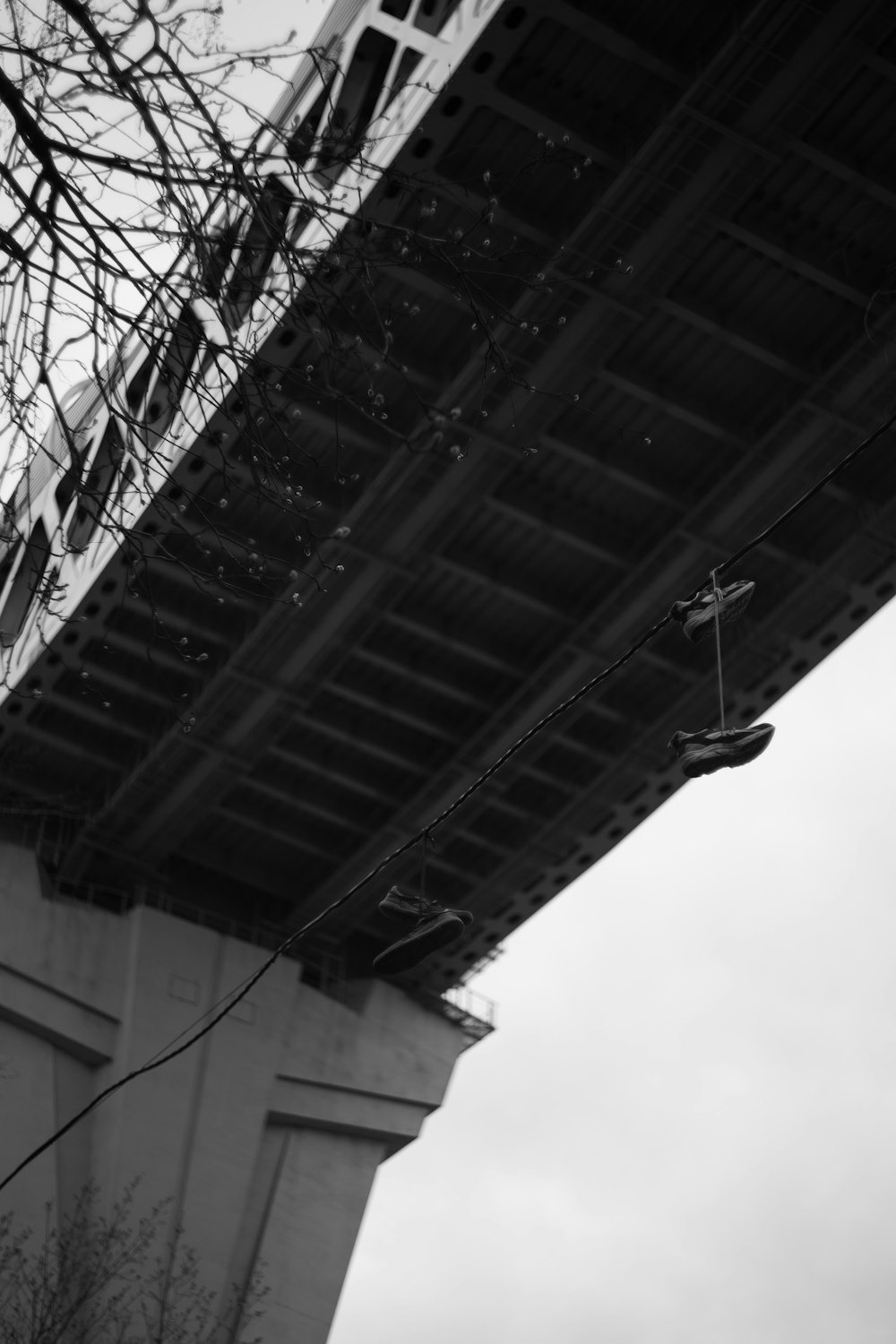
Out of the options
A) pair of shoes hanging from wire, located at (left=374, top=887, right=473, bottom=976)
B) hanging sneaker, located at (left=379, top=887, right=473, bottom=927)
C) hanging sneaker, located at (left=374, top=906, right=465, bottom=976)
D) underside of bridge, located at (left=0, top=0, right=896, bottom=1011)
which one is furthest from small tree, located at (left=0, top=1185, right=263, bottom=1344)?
hanging sneaker, located at (left=374, top=906, right=465, bottom=976)

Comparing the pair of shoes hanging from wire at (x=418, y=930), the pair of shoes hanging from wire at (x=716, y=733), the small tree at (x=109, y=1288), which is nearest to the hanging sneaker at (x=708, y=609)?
the pair of shoes hanging from wire at (x=716, y=733)

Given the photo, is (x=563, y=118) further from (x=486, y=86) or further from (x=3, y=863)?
(x=3, y=863)

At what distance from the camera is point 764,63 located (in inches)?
766

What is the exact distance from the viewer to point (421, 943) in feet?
39.3

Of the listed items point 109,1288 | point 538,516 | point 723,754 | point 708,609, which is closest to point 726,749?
point 723,754

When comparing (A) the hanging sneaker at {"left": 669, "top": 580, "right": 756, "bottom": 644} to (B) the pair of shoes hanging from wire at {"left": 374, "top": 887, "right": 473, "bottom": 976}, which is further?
(B) the pair of shoes hanging from wire at {"left": 374, "top": 887, "right": 473, "bottom": 976}

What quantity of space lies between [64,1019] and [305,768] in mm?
6168

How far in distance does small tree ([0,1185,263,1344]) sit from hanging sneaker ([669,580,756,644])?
18.9m

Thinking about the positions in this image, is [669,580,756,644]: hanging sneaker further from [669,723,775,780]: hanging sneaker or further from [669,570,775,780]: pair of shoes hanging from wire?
[669,723,775,780]: hanging sneaker

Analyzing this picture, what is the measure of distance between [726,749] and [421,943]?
8.99ft

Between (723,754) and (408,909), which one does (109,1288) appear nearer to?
(408,909)

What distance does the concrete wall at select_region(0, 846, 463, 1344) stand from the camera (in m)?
29.2

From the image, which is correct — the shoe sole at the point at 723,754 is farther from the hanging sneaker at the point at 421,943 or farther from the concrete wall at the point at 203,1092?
Result: the concrete wall at the point at 203,1092

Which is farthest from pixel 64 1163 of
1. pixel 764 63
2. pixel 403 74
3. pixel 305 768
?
pixel 764 63
